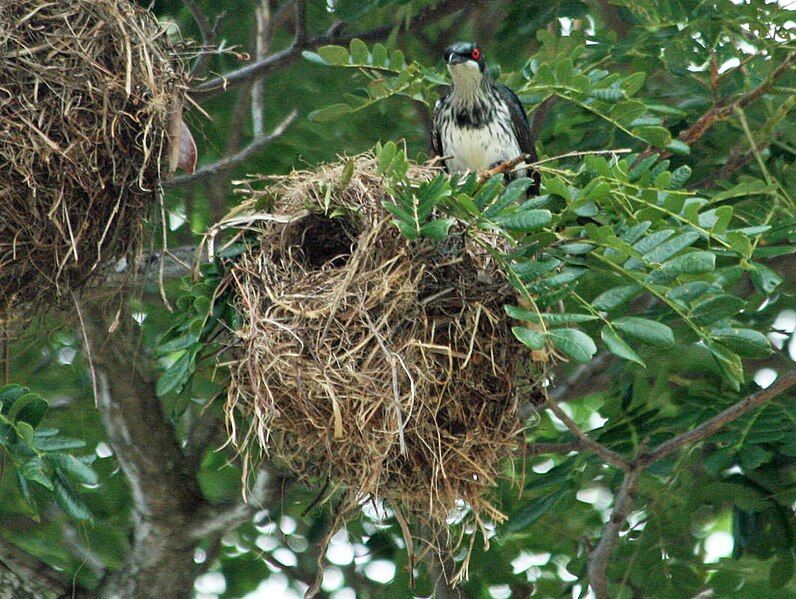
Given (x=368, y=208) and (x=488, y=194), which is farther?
(x=368, y=208)

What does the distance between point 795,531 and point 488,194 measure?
1672 mm

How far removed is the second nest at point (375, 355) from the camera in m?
3.12

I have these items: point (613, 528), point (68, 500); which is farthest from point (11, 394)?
point (613, 528)

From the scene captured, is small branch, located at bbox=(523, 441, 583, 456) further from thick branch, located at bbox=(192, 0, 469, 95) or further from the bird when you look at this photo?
thick branch, located at bbox=(192, 0, 469, 95)

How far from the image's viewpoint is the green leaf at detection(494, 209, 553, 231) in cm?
292

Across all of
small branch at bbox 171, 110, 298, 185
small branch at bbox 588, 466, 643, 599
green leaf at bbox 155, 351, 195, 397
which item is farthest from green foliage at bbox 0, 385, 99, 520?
small branch at bbox 588, 466, 643, 599

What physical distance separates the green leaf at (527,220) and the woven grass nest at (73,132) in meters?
1.17

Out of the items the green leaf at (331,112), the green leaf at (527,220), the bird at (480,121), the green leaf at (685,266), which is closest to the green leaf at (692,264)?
the green leaf at (685,266)

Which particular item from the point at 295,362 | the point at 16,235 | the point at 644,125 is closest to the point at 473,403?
the point at 295,362

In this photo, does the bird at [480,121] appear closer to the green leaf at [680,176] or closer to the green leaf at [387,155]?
the green leaf at [680,176]

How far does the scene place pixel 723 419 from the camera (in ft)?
11.8

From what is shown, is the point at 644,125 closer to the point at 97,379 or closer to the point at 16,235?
the point at 16,235

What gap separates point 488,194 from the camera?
3.09 m

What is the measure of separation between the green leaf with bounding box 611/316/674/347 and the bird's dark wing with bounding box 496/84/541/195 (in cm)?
141
